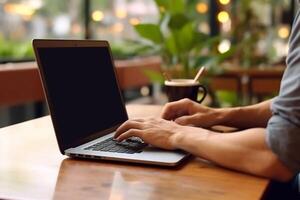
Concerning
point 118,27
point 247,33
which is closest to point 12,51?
point 118,27

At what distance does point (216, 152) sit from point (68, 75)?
17.1 inches

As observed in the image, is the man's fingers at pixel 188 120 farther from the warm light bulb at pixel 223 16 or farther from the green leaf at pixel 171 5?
the warm light bulb at pixel 223 16

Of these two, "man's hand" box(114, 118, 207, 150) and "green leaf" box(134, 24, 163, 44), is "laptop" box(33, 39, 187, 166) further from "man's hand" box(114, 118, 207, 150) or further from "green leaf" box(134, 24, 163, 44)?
"green leaf" box(134, 24, 163, 44)

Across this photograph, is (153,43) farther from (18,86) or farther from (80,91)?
(80,91)

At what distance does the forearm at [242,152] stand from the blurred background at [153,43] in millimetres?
1436

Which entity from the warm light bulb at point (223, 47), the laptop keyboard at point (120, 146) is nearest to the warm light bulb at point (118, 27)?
the warm light bulb at point (223, 47)

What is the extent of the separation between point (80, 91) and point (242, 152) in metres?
0.48

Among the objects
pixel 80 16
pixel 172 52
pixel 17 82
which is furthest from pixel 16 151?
pixel 80 16

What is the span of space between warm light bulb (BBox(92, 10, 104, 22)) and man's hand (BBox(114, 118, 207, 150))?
14.5 feet

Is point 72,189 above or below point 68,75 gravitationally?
below

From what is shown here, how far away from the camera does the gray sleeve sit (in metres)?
0.90

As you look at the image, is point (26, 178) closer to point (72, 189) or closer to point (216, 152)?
point (72, 189)

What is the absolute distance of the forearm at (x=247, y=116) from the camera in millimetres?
1361

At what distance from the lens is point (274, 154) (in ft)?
3.04
